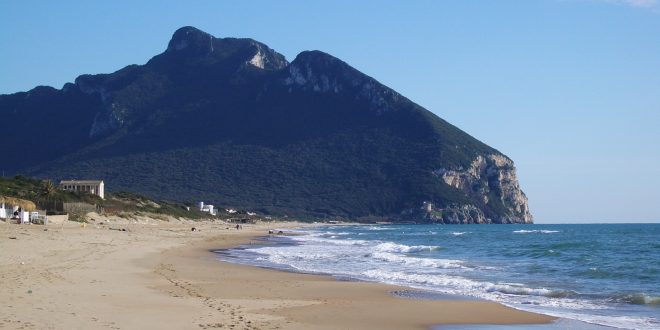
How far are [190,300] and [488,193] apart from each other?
165m

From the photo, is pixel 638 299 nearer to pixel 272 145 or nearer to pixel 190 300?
pixel 190 300

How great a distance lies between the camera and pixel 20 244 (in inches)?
1121

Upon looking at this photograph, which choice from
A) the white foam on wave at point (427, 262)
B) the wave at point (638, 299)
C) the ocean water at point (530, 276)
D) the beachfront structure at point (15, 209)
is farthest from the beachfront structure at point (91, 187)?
the wave at point (638, 299)

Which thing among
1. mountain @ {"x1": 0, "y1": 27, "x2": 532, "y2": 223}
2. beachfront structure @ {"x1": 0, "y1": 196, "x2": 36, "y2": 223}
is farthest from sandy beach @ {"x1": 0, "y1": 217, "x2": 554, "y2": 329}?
mountain @ {"x1": 0, "y1": 27, "x2": 532, "y2": 223}

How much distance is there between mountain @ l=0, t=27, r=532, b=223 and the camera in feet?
502

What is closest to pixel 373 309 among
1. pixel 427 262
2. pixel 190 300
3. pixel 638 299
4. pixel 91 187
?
pixel 190 300

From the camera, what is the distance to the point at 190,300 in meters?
16.9

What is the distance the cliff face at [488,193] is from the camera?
534 feet

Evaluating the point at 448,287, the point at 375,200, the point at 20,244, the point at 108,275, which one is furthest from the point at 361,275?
the point at 375,200

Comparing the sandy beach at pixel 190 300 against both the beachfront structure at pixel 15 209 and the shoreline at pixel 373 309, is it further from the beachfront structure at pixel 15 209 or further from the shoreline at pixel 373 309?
the beachfront structure at pixel 15 209

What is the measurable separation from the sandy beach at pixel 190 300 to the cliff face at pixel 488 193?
135 meters

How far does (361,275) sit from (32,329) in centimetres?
1619

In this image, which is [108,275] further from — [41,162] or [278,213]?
[41,162]

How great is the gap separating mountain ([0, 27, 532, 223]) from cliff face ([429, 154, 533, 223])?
13.4 inches
